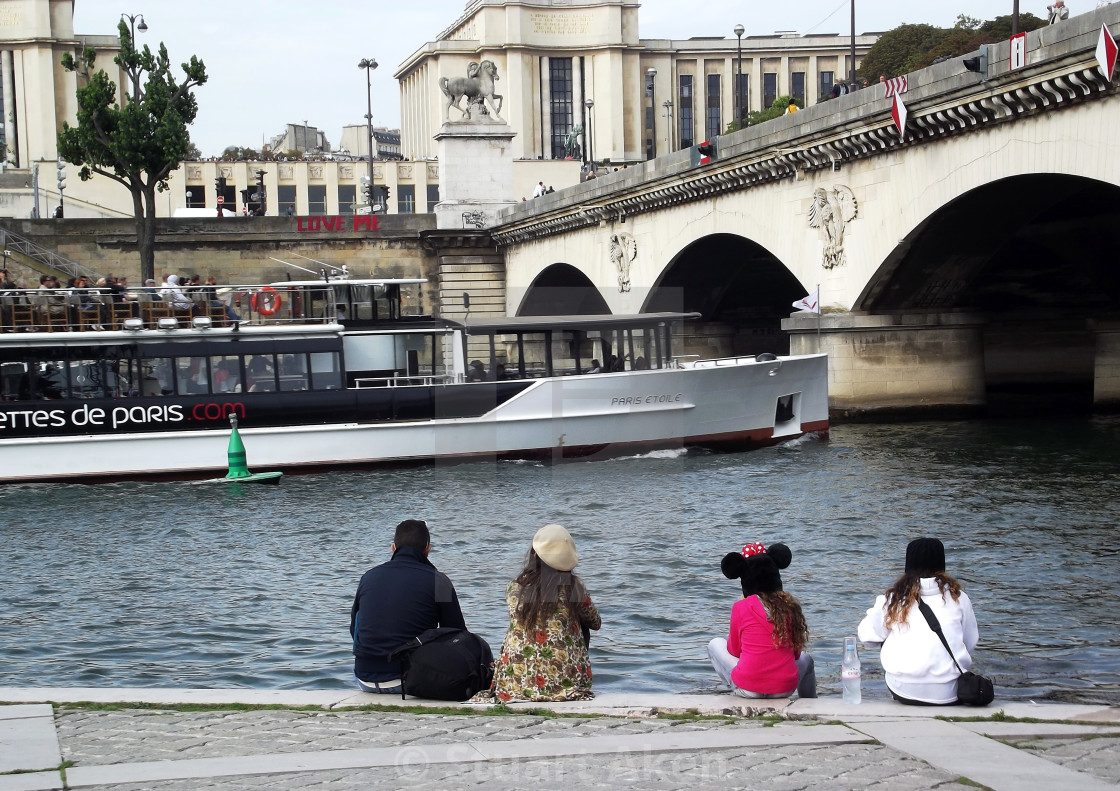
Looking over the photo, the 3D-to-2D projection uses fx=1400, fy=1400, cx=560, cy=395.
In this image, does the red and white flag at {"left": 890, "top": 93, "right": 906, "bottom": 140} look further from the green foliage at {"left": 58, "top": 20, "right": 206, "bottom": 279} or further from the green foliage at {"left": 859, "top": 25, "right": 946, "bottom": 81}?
the green foliage at {"left": 859, "top": 25, "right": 946, "bottom": 81}

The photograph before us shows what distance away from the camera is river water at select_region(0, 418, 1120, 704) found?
42.7ft

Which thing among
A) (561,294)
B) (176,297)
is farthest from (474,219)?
(176,297)

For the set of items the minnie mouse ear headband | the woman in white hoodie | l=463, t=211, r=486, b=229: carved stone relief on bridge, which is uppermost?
l=463, t=211, r=486, b=229: carved stone relief on bridge

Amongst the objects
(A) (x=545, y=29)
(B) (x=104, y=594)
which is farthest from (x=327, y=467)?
(A) (x=545, y=29)

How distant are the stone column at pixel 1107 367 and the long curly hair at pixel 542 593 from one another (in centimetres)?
2715

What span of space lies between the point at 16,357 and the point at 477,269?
35.9m

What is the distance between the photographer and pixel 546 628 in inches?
359

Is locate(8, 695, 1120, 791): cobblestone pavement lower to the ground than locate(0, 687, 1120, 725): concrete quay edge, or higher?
higher

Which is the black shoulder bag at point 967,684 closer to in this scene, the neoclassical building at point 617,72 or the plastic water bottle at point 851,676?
the plastic water bottle at point 851,676

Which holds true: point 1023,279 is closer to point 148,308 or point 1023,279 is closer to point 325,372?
point 325,372

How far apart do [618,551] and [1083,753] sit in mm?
11880

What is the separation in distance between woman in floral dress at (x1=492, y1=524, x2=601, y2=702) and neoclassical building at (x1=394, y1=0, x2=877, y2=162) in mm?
122414

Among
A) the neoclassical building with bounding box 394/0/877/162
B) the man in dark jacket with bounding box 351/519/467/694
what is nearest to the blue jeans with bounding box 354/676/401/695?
the man in dark jacket with bounding box 351/519/467/694

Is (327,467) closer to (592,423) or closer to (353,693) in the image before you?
(592,423)
